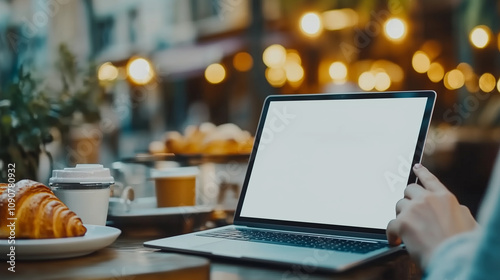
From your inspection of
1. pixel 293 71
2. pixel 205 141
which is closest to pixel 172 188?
pixel 205 141

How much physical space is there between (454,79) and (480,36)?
656 millimetres

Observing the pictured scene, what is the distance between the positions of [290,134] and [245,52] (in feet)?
15.3

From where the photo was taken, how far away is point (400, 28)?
427 cm

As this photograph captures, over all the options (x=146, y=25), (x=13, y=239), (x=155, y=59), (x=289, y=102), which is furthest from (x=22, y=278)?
(x=146, y=25)

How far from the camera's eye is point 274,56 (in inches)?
198

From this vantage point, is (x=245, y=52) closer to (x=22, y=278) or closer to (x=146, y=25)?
(x=146, y=25)

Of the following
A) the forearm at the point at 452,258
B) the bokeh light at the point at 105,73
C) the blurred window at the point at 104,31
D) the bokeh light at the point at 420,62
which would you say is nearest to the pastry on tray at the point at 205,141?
the bokeh light at the point at 105,73

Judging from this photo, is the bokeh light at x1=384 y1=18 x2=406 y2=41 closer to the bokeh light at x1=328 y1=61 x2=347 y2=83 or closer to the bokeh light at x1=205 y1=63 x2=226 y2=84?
the bokeh light at x1=328 y1=61 x2=347 y2=83

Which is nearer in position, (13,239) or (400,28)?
(13,239)

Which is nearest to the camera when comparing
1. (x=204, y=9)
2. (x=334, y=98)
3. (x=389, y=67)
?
(x=334, y=98)

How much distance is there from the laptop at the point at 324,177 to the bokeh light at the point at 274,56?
12.9 feet

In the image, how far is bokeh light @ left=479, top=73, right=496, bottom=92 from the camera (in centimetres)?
511

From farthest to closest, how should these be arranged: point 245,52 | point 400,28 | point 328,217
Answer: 1. point 245,52
2. point 400,28
3. point 328,217

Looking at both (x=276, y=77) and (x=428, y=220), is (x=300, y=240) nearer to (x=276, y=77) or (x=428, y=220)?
(x=428, y=220)
